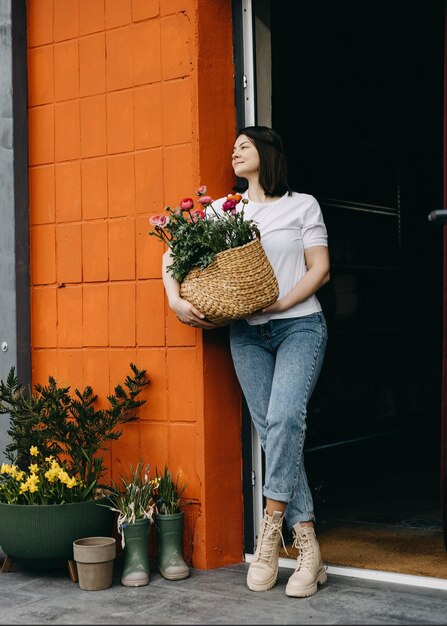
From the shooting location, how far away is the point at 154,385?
4.03m

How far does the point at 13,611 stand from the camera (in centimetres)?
335

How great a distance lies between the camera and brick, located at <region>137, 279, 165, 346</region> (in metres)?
4.01

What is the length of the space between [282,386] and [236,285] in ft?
1.38

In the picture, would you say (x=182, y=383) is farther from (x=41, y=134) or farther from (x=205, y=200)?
(x=41, y=134)

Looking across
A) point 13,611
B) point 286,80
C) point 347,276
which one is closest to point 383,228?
point 347,276

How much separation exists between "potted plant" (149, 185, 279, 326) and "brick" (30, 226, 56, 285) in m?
0.92

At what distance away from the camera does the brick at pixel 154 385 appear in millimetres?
4000

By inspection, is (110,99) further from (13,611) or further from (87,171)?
(13,611)

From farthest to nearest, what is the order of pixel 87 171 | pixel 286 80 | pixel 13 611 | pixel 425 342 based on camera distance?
1. pixel 425 342
2. pixel 286 80
3. pixel 87 171
4. pixel 13 611

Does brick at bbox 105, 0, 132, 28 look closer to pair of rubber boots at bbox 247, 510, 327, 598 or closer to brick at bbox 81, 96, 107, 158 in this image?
brick at bbox 81, 96, 107, 158

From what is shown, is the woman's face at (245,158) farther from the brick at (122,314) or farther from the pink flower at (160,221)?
the brick at (122,314)

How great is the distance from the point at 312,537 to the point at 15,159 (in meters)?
2.20

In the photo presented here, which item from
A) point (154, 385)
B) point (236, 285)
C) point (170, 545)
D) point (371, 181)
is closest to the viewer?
point (236, 285)

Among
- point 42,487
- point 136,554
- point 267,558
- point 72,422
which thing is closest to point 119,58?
point 72,422
